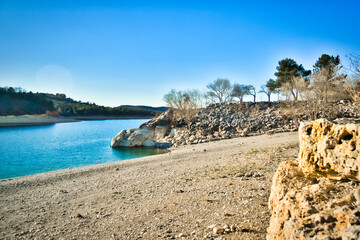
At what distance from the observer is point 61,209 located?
7492 millimetres

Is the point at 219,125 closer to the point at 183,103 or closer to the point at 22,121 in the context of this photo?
the point at 183,103

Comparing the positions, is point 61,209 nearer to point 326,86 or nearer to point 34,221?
point 34,221

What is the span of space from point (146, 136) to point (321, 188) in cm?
2834

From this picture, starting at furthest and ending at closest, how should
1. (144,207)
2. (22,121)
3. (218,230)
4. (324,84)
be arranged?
1. (22,121)
2. (324,84)
3. (144,207)
4. (218,230)

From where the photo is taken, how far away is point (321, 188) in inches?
112

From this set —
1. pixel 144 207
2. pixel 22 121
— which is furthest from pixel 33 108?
pixel 144 207

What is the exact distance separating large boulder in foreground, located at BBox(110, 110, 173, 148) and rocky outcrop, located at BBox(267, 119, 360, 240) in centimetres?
2418

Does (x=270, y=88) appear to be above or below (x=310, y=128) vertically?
above

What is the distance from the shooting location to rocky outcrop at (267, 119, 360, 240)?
2.15m

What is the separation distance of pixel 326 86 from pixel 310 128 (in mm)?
18978

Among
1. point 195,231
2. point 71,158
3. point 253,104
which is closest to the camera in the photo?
point 195,231

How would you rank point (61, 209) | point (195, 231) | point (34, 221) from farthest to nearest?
point (61, 209) → point (34, 221) → point (195, 231)

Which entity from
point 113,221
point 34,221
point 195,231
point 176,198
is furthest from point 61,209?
point 195,231

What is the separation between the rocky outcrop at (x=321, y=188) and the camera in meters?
2.15
